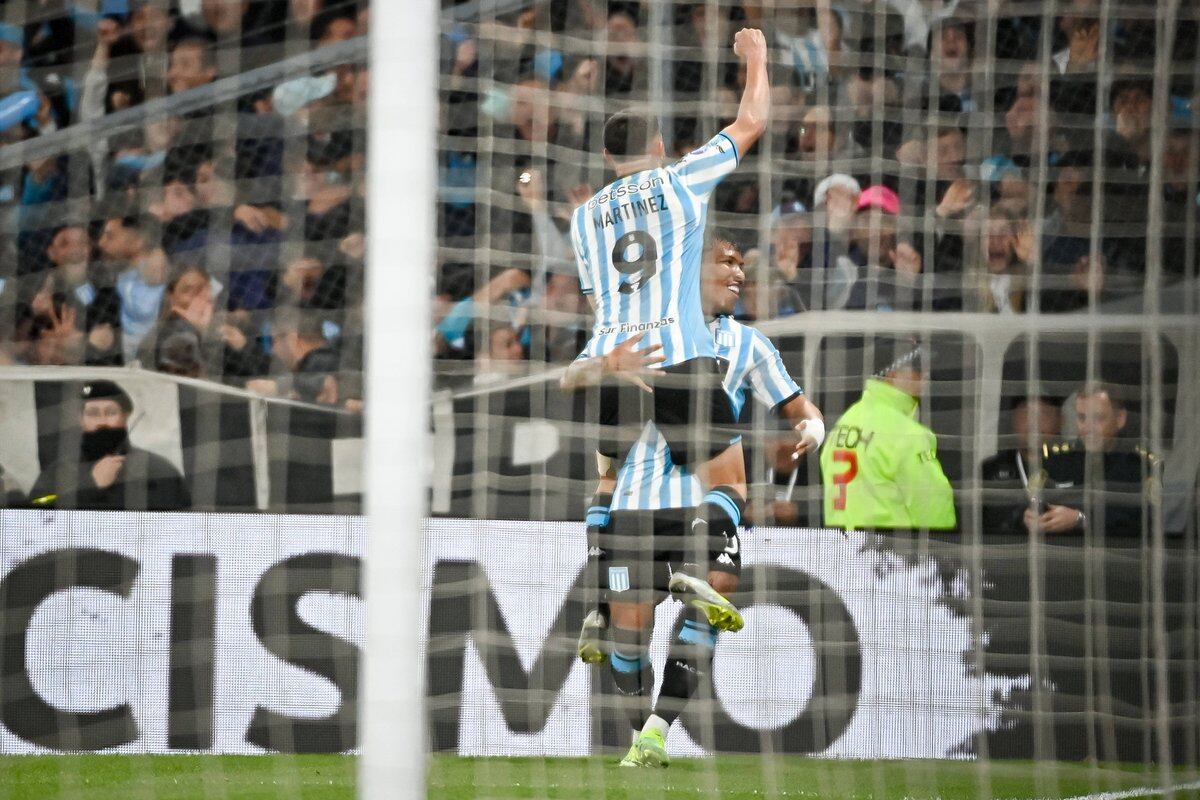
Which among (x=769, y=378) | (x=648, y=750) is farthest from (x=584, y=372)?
(x=648, y=750)

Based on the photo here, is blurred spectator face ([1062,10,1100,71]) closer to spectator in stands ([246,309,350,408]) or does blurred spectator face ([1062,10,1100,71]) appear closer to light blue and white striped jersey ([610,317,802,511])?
light blue and white striped jersey ([610,317,802,511])

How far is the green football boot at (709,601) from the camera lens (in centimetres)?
387

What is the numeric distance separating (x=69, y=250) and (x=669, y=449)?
2.26 m

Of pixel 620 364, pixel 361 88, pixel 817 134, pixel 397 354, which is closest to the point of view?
pixel 397 354

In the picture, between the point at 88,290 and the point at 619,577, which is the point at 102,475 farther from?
the point at 619,577

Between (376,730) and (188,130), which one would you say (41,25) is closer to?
(188,130)

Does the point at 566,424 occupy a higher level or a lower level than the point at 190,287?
lower

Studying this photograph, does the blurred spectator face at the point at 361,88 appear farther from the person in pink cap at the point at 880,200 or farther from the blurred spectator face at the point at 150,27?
the person in pink cap at the point at 880,200

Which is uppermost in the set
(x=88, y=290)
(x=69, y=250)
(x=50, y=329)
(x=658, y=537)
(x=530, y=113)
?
(x=530, y=113)

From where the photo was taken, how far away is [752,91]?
13.1 ft

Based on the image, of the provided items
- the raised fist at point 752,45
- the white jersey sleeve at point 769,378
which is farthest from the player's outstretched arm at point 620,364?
the raised fist at point 752,45

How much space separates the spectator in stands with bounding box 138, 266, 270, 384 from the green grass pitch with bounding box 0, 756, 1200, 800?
1306 millimetres

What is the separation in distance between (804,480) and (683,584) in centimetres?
138

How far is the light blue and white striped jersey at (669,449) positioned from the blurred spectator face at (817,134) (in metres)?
1.15
